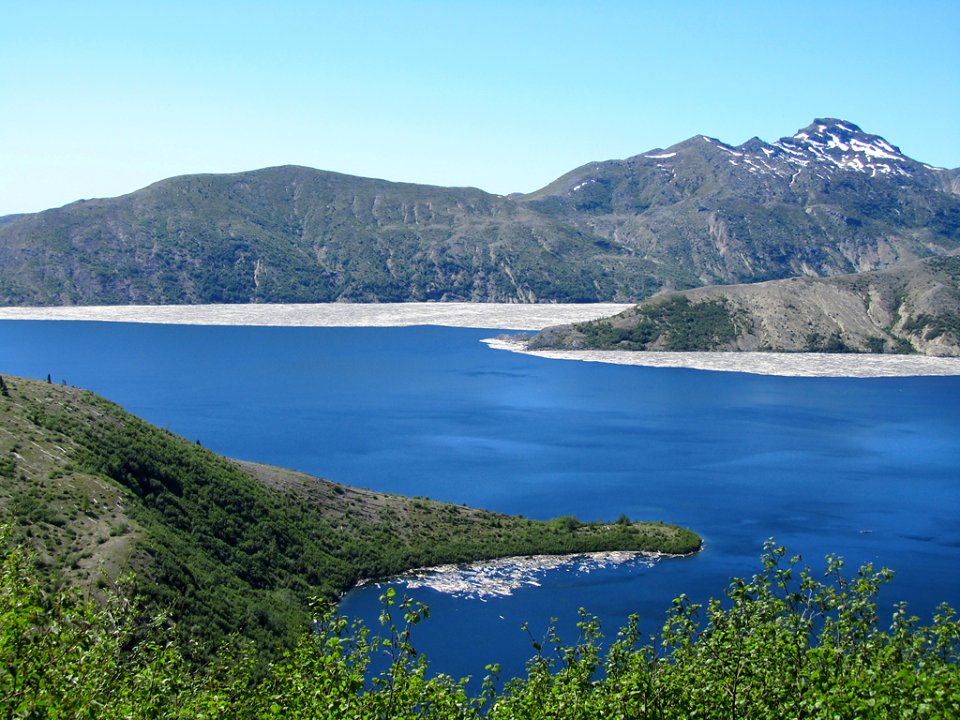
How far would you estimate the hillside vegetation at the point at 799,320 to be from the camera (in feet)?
561

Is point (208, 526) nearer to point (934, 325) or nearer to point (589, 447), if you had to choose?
point (589, 447)

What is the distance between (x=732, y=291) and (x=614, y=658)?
172583mm

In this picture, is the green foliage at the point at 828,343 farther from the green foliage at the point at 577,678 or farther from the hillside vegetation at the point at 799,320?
the green foliage at the point at 577,678

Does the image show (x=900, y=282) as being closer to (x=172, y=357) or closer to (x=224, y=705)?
(x=172, y=357)

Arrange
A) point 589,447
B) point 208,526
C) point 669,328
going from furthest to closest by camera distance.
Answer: point 669,328
point 589,447
point 208,526

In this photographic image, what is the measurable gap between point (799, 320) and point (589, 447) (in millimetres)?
94442

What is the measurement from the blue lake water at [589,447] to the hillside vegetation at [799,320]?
24.0m

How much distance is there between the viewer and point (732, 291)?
612 ft

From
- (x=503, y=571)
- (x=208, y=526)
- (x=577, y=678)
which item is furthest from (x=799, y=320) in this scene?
(x=577, y=678)

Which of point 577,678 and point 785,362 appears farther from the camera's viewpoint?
point 785,362

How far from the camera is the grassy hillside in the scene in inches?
1626

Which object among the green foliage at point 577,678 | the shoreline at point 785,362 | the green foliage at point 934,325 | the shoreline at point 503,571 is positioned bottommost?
the shoreline at point 503,571

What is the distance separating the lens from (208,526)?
5212cm

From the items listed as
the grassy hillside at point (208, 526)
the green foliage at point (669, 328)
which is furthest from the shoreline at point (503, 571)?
the green foliage at point (669, 328)
